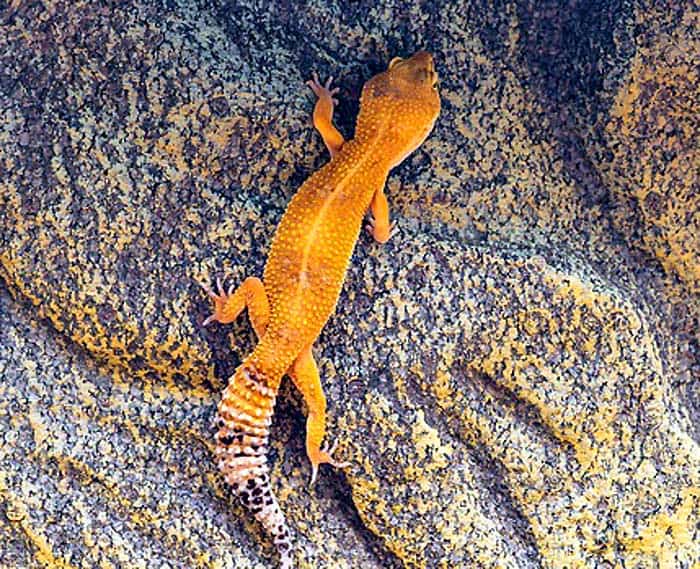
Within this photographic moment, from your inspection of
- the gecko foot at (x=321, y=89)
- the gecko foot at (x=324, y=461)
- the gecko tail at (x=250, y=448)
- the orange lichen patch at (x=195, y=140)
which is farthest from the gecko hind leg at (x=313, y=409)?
the gecko foot at (x=321, y=89)

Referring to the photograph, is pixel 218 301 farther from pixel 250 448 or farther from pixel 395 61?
pixel 395 61

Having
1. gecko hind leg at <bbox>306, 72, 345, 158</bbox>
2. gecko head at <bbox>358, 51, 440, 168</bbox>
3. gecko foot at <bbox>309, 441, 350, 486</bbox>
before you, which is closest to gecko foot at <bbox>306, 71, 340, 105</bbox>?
gecko hind leg at <bbox>306, 72, 345, 158</bbox>

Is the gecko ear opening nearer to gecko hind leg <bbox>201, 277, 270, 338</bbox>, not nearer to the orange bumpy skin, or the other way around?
the orange bumpy skin

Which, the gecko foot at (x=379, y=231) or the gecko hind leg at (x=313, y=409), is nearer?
the gecko hind leg at (x=313, y=409)

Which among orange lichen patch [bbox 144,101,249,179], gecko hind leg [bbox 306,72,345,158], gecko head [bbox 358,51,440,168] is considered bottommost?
orange lichen patch [bbox 144,101,249,179]

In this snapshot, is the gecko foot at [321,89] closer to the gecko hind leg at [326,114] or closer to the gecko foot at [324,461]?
the gecko hind leg at [326,114]

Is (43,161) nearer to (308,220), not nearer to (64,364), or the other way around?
(64,364)

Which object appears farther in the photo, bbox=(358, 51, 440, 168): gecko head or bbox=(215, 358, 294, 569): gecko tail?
bbox=(358, 51, 440, 168): gecko head

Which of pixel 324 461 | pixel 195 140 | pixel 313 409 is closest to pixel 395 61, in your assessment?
pixel 195 140
